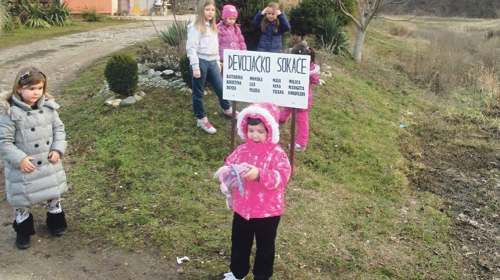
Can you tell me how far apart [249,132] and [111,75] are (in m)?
4.54

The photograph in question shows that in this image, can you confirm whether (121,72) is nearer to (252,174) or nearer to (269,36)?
(269,36)

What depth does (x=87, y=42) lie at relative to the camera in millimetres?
13773

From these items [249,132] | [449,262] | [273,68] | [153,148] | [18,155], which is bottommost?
[449,262]

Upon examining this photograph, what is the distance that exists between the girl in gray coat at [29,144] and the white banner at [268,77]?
76.3 inches

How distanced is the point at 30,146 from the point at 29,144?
18mm

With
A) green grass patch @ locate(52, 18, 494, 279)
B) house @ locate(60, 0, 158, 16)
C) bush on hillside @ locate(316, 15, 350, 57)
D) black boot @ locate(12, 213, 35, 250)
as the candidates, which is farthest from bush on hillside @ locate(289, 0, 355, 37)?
house @ locate(60, 0, 158, 16)

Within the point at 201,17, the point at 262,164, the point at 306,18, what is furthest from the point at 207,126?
the point at 306,18

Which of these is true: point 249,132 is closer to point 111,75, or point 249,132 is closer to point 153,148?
point 153,148

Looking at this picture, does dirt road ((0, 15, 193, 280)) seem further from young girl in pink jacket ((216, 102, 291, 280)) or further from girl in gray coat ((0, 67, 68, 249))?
young girl in pink jacket ((216, 102, 291, 280))

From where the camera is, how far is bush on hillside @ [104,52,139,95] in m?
6.87

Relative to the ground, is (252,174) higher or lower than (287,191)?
higher

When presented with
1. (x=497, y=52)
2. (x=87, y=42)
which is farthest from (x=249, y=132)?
(x=497, y=52)

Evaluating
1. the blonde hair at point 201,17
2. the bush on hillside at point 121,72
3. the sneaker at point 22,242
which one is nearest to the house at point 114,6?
the bush on hillside at point 121,72

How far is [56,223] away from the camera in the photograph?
13.6 ft
